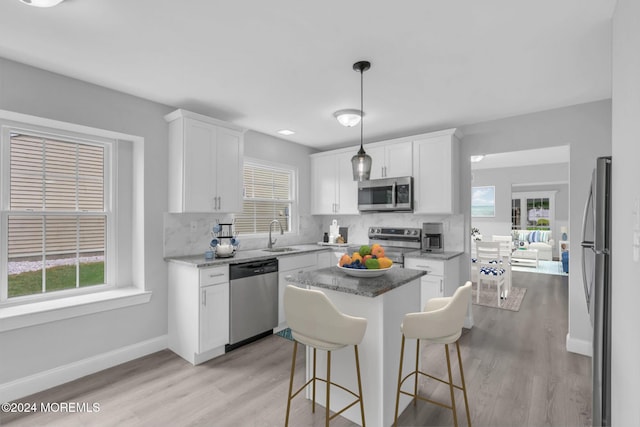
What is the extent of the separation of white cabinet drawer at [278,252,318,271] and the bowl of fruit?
160 centimetres

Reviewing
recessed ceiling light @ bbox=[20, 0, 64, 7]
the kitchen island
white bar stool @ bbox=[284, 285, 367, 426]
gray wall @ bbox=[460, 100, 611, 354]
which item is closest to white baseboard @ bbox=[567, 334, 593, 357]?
gray wall @ bbox=[460, 100, 611, 354]

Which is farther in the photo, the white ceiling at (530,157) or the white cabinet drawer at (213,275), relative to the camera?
the white ceiling at (530,157)

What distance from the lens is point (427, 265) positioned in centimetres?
376

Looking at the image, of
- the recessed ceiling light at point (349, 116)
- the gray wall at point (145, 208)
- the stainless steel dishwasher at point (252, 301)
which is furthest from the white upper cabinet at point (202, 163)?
the recessed ceiling light at point (349, 116)

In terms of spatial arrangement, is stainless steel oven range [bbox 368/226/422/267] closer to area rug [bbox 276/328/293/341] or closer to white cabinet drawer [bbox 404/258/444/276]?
white cabinet drawer [bbox 404/258/444/276]

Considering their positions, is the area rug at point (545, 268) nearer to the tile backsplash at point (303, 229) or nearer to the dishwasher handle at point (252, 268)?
the tile backsplash at point (303, 229)

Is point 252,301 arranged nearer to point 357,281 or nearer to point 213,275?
point 213,275

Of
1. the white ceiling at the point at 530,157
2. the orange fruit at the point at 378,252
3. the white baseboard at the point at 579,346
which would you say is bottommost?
→ the white baseboard at the point at 579,346

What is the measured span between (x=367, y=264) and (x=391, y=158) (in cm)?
245

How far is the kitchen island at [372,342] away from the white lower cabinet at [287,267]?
1498 millimetres

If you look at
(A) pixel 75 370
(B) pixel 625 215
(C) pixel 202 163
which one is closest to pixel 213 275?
(C) pixel 202 163

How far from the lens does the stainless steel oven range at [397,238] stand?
437 cm

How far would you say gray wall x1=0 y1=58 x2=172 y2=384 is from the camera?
2.43 meters

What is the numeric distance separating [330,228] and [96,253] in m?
3.18
